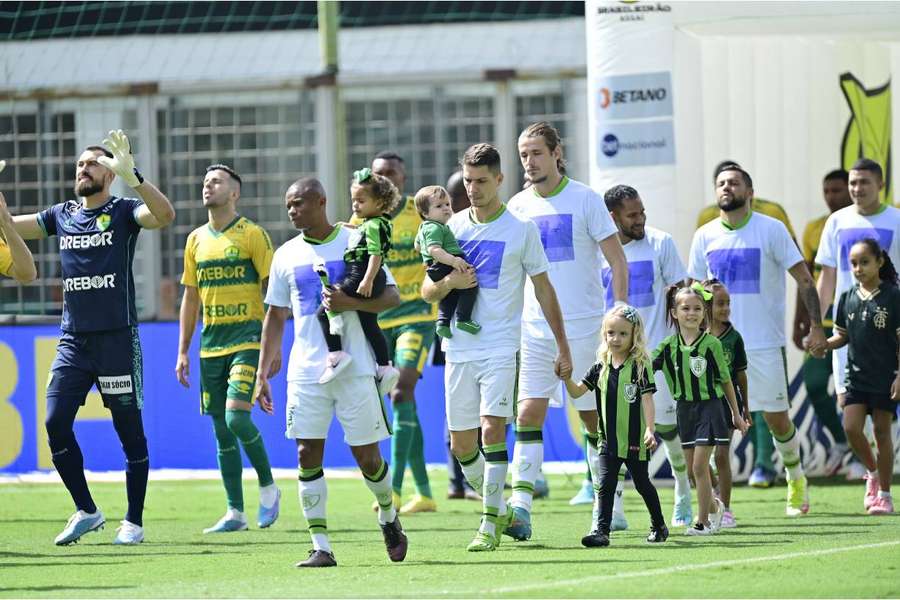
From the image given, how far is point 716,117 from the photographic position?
12.9 meters

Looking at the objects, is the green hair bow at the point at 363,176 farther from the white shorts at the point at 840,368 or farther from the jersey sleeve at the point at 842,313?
the white shorts at the point at 840,368

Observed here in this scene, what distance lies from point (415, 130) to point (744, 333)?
9177 mm

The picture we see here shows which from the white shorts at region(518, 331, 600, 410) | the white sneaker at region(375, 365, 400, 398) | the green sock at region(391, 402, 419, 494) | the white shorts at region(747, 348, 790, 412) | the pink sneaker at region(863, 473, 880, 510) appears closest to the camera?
the white sneaker at region(375, 365, 400, 398)

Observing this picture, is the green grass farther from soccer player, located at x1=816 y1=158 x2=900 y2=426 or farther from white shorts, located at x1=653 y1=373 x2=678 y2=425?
soccer player, located at x1=816 y1=158 x2=900 y2=426

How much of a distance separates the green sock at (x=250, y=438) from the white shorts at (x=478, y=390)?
6.98 ft

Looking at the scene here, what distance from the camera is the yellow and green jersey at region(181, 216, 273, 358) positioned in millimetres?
10758

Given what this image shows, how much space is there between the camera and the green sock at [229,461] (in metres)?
10.8

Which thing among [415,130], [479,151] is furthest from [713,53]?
[415,130]

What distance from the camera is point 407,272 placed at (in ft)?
39.2

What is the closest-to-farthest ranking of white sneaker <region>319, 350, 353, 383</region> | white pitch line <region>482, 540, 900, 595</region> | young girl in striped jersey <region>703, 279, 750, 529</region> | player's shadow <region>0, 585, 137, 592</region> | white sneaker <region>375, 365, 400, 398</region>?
white pitch line <region>482, 540, 900, 595</region> < player's shadow <region>0, 585, 137, 592</region> < white sneaker <region>319, 350, 353, 383</region> < white sneaker <region>375, 365, 400, 398</region> < young girl in striped jersey <region>703, 279, 750, 529</region>

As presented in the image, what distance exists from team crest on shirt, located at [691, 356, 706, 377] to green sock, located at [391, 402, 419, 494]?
264cm

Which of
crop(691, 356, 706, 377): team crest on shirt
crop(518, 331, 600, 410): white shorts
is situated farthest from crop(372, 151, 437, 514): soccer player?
crop(691, 356, 706, 377): team crest on shirt

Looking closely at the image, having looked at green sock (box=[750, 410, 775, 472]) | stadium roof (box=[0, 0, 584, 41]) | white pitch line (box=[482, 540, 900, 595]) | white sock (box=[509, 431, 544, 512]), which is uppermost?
stadium roof (box=[0, 0, 584, 41])

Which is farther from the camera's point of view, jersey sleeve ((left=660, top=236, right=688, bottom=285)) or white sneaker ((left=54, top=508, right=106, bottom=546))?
jersey sleeve ((left=660, top=236, right=688, bottom=285))
